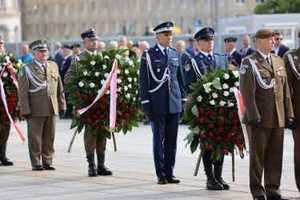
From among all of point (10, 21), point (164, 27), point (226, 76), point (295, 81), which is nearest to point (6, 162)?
point (164, 27)

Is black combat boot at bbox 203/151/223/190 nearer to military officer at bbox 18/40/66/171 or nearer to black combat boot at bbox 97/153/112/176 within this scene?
black combat boot at bbox 97/153/112/176

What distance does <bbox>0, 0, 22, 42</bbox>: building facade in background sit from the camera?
115 metres

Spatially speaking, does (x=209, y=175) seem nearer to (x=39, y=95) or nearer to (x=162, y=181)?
(x=162, y=181)

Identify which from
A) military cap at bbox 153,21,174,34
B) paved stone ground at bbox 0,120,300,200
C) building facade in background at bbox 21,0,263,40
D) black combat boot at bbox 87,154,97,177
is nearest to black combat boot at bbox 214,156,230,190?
paved stone ground at bbox 0,120,300,200

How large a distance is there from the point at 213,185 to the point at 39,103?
3560 millimetres

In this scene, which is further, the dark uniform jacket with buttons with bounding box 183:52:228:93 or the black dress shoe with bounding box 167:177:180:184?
the black dress shoe with bounding box 167:177:180:184

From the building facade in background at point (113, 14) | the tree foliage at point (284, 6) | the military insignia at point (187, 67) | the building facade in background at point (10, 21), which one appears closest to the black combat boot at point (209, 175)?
the military insignia at point (187, 67)

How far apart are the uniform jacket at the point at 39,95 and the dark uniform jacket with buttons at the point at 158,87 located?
7.22ft

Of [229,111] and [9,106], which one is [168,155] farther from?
[9,106]

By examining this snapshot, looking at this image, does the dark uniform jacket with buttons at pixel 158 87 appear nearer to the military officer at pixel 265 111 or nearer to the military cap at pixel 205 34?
the military cap at pixel 205 34

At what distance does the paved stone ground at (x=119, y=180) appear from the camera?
13.0 metres

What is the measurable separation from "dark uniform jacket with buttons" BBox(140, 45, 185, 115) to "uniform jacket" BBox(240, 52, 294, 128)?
199 centimetres

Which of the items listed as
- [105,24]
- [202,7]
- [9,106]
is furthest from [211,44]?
[105,24]

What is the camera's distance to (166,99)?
45.7ft
